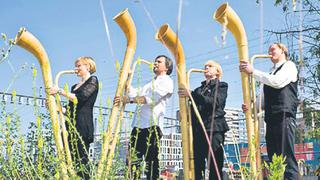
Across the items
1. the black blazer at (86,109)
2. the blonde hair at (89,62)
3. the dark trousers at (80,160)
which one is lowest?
the dark trousers at (80,160)

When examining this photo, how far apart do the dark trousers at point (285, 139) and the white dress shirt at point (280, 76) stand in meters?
0.20

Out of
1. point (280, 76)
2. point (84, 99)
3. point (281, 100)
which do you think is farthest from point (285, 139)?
point (84, 99)

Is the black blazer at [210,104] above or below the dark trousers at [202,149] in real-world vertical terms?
above

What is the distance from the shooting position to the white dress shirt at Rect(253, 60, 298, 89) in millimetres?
2973

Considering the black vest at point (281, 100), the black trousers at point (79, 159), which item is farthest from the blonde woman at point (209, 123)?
the black trousers at point (79, 159)

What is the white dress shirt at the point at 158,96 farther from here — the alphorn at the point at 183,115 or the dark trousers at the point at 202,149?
the alphorn at the point at 183,115

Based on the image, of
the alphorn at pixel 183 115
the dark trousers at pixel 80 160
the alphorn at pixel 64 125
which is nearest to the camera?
the dark trousers at pixel 80 160

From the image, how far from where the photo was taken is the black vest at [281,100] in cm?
311

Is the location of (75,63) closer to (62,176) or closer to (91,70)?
(91,70)

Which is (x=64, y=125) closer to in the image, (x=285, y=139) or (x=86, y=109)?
(x=86, y=109)

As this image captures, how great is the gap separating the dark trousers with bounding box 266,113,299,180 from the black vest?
0.12ft

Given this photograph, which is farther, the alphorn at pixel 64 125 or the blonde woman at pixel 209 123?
the blonde woman at pixel 209 123

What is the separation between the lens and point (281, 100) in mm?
3119

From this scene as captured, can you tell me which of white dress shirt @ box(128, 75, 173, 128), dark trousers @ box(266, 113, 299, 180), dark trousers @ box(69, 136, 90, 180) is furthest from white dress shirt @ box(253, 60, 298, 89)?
dark trousers @ box(69, 136, 90, 180)
